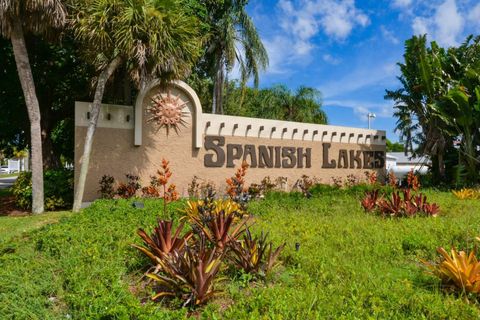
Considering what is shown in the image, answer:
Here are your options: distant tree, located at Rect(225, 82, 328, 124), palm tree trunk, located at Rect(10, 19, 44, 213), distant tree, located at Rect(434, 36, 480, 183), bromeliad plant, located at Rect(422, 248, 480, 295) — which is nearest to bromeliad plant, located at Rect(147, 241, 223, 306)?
bromeliad plant, located at Rect(422, 248, 480, 295)

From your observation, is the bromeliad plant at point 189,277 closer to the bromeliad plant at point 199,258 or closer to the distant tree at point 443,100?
the bromeliad plant at point 199,258

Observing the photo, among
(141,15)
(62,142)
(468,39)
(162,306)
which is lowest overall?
(162,306)

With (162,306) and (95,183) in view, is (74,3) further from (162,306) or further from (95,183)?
(162,306)

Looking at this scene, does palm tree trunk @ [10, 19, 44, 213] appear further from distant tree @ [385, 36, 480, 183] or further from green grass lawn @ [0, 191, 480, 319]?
distant tree @ [385, 36, 480, 183]

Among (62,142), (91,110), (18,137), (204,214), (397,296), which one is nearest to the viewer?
(397,296)

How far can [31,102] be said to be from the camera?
1045 centimetres

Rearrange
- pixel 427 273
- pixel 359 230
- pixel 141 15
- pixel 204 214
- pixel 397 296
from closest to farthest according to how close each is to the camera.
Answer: pixel 397 296 → pixel 427 273 → pixel 204 214 → pixel 359 230 → pixel 141 15

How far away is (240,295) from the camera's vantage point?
4000 millimetres

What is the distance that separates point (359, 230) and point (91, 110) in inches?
351

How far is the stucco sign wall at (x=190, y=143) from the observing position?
12.0 m

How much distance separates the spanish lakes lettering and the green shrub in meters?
4.72

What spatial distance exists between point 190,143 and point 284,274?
30.5 ft

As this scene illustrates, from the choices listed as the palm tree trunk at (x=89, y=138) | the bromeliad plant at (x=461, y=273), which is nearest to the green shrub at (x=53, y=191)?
the palm tree trunk at (x=89, y=138)

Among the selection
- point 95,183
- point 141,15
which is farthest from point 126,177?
point 141,15
